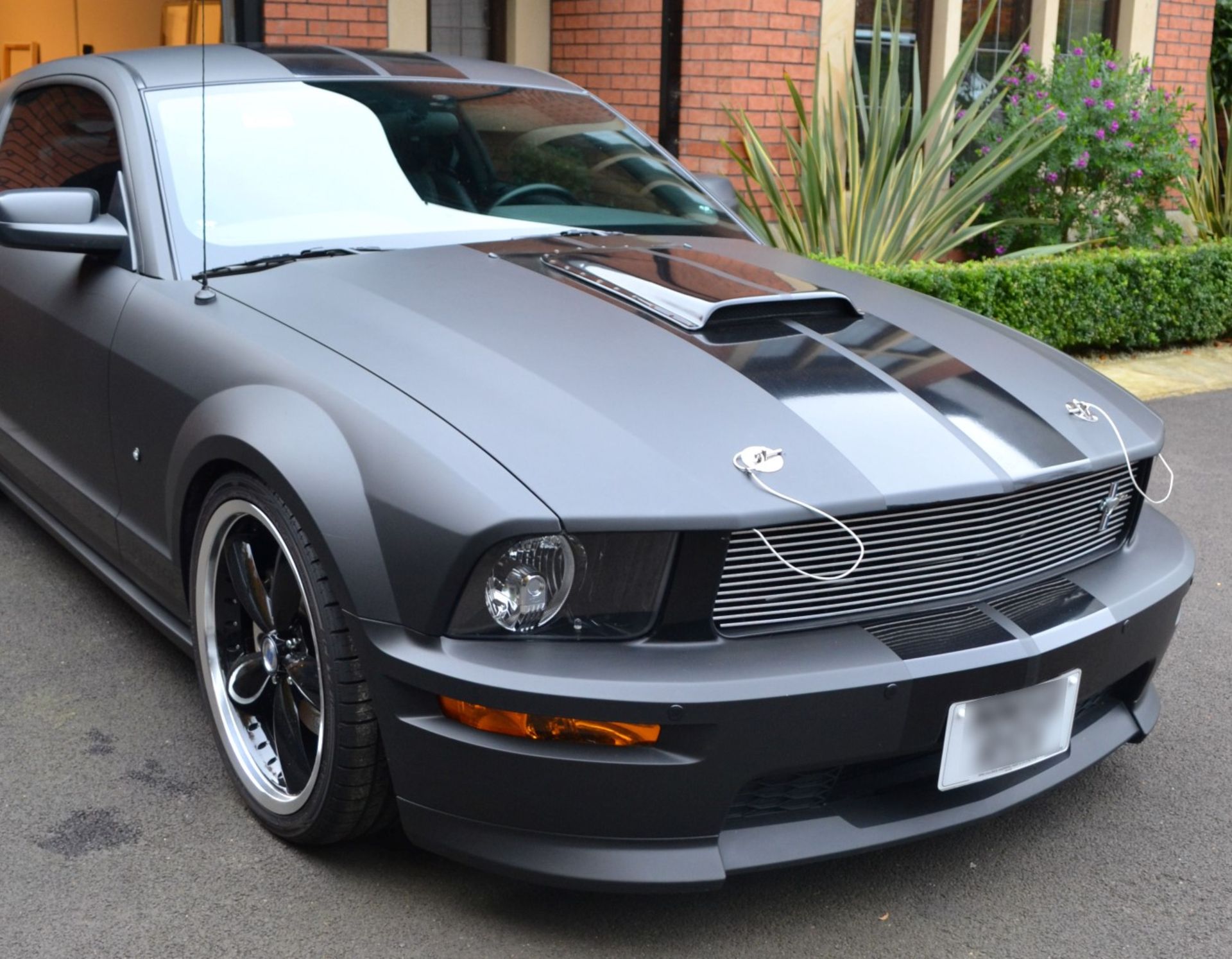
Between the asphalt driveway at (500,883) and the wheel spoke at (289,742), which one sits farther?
the wheel spoke at (289,742)

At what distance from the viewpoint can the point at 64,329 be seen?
339 centimetres

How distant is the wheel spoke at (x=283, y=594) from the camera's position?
100 inches

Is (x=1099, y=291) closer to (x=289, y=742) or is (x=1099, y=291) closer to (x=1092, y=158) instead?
(x=1092, y=158)

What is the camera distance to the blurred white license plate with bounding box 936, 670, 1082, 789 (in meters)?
2.30

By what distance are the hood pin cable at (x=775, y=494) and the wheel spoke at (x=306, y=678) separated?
0.89 meters

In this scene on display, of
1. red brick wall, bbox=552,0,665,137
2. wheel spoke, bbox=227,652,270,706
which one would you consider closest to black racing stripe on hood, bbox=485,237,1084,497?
wheel spoke, bbox=227,652,270,706

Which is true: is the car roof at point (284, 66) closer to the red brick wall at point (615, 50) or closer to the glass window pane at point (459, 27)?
the red brick wall at point (615, 50)

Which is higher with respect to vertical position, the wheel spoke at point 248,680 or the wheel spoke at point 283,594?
the wheel spoke at point 283,594

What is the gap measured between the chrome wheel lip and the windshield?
0.70 meters

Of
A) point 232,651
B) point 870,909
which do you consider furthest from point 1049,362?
point 232,651

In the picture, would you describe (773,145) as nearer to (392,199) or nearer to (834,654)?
(392,199)

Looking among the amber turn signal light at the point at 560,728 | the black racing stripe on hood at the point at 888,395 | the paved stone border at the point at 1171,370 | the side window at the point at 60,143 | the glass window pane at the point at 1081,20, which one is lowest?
the paved stone border at the point at 1171,370

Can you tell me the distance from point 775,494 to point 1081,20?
9.00 meters

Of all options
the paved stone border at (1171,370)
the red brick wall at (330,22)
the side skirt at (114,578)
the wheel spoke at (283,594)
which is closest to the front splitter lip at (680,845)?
the wheel spoke at (283,594)
